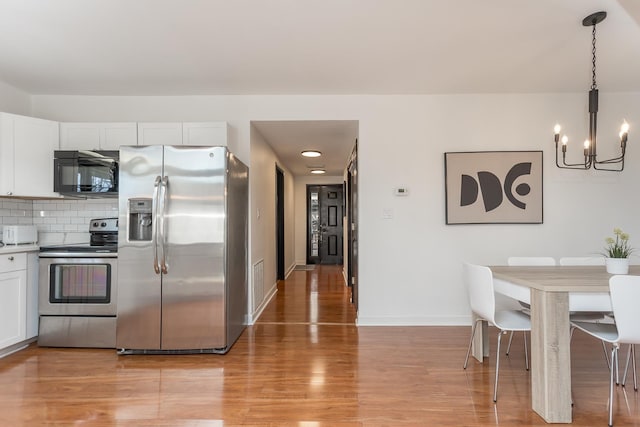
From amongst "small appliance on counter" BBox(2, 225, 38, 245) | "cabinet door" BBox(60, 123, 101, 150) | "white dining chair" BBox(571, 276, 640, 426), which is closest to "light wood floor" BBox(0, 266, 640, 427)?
"white dining chair" BBox(571, 276, 640, 426)

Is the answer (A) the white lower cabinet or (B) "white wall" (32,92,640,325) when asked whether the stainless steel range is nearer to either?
(A) the white lower cabinet

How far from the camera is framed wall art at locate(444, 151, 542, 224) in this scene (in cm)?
377

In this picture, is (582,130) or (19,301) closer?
(19,301)

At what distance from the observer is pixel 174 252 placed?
9.65 ft

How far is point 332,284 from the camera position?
632 centimetres

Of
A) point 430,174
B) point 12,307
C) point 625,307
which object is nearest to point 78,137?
point 12,307

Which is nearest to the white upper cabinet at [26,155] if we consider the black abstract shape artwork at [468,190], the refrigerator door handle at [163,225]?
the refrigerator door handle at [163,225]

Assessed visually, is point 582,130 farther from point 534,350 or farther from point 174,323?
point 174,323

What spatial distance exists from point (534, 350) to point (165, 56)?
3437 mm

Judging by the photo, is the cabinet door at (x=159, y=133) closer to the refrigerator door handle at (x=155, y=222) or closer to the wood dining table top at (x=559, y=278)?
the refrigerator door handle at (x=155, y=222)

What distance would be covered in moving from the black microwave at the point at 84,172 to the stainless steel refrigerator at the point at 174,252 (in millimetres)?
562

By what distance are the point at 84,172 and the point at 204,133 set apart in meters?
1.20

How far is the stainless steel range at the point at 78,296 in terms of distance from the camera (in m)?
3.11

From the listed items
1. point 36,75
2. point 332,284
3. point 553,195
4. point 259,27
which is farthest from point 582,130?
point 36,75
